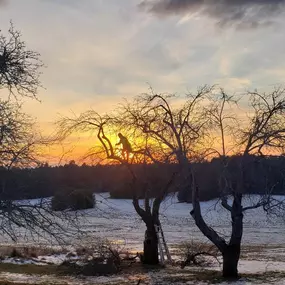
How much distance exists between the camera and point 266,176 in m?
17.9

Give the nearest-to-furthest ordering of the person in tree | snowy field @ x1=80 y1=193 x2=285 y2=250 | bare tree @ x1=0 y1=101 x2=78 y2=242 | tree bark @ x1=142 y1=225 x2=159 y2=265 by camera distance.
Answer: bare tree @ x1=0 y1=101 x2=78 y2=242 < the person in tree < tree bark @ x1=142 y1=225 x2=159 y2=265 < snowy field @ x1=80 y1=193 x2=285 y2=250

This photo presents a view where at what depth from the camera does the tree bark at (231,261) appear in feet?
60.8

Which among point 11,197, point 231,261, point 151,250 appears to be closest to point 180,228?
point 151,250

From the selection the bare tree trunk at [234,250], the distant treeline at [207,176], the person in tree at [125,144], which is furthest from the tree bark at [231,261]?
the person in tree at [125,144]

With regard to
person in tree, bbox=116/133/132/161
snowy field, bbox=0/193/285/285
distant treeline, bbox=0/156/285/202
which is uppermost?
person in tree, bbox=116/133/132/161

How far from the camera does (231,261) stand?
1853 centimetres

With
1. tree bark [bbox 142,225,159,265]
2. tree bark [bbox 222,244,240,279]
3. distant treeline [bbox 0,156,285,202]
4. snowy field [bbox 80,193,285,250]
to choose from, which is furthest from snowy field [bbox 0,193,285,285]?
tree bark [bbox 142,225,159,265]

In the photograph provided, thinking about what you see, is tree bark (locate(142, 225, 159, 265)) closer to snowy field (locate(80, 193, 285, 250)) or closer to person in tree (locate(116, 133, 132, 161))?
snowy field (locate(80, 193, 285, 250))

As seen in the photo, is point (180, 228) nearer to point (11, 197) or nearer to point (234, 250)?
point (234, 250)

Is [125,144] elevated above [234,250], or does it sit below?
above

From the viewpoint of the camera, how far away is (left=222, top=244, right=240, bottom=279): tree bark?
18.5 meters

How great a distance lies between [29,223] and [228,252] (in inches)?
315

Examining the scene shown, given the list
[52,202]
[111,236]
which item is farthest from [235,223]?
[111,236]

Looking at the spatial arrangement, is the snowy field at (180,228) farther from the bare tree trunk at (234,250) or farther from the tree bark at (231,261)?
the tree bark at (231,261)
